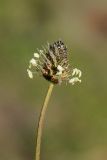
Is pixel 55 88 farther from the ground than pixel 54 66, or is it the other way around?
pixel 55 88

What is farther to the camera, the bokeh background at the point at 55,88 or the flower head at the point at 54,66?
the bokeh background at the point at 55,88

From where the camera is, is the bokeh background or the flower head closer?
the flower head

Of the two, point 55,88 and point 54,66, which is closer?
point 54,66

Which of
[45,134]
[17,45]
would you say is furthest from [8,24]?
[45,134]

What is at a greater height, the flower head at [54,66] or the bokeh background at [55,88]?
the bokeh background at [55,88]

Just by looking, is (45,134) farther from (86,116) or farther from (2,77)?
(2,77)
